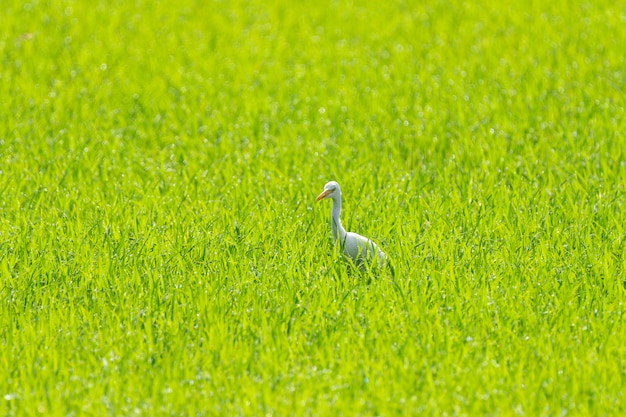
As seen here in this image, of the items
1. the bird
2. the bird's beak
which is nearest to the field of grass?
the bird

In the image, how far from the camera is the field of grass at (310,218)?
550 cm

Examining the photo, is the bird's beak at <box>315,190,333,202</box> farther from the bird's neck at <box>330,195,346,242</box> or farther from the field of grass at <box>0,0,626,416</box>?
the field of grass at <box>0,0,626,416</box>

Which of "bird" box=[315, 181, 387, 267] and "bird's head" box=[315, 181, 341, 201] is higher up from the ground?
"bird's head" box=[315, 181, 341, 201]

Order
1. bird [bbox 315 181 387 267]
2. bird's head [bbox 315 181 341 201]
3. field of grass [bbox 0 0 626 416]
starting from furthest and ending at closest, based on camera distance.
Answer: bird's head [bbox 315 181 341 201] → bird [bbox 315 181 387 267] → field of grass [bbox 0 0 626 416]

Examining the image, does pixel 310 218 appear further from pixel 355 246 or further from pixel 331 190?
pixel 355 246

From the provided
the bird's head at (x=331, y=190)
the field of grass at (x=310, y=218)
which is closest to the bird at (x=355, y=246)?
the bird's head at (x=331, y=190)

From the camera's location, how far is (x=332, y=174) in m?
8.73

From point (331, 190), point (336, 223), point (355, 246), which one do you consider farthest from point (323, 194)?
point (355, 246)

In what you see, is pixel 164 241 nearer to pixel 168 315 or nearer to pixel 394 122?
pixel 168 315

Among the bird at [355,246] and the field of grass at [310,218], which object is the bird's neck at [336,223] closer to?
the bird at [355,246]

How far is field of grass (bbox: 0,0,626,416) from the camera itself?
550 centimetres

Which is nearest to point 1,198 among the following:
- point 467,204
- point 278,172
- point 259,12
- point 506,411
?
point 278,172

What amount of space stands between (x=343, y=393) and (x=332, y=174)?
3591mm

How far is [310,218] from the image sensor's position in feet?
25.6
